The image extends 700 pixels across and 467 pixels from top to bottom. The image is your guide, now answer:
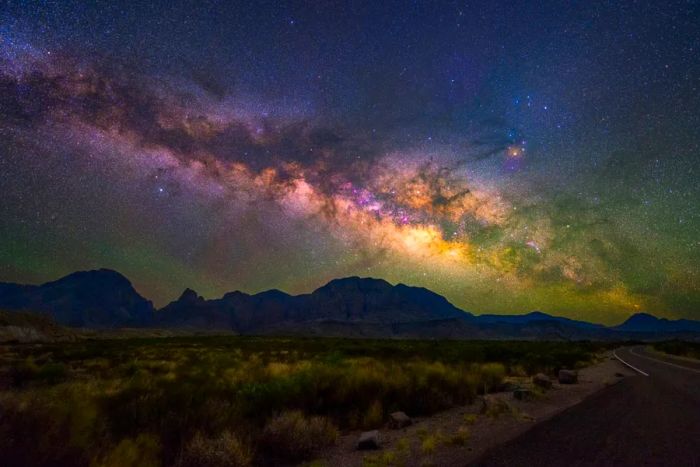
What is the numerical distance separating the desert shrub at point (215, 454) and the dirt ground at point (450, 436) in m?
1.48

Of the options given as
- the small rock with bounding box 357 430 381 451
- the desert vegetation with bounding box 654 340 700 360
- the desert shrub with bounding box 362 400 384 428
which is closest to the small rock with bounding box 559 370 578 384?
the desert shrub with bounding box 362 400 384 428

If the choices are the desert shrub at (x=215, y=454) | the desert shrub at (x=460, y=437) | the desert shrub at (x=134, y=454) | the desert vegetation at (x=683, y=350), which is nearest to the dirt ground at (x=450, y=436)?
the desert shrub at (x=460, y=437)

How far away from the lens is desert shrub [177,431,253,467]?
602 centimetres

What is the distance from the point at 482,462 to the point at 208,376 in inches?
453

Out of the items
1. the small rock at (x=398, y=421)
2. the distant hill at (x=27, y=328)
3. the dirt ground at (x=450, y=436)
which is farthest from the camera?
the distant hill at (x=27, y=328)

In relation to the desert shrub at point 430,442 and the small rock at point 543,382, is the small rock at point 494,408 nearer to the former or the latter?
the desert shrub at point 430,442

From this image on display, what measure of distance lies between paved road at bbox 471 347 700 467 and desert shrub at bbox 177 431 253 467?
408 centimetres

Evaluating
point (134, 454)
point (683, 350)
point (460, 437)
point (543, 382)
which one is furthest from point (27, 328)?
point (683, 350)

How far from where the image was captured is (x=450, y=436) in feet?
26.2

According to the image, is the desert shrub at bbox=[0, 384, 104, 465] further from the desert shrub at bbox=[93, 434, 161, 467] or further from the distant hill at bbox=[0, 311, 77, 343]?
the distant hill at bbox=[0, 311, 77, 343]

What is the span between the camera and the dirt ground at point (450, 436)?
6.71 m

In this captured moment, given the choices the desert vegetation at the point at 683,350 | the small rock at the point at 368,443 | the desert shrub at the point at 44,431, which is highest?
the desert shrub at the point at 44,431

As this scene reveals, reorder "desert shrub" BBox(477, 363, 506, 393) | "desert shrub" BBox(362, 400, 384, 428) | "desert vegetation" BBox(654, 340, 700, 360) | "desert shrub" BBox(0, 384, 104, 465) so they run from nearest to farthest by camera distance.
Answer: "desert shrub" BBox(0, 384, 104, 465)
"desert shrub" BBox(362, 400, 384, 428)
"desert shrub" BBox(477, 363, 506, 393)
"desert vegetation" BBox(654, 340, 700, 360)

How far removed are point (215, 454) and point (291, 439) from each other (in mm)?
1639
